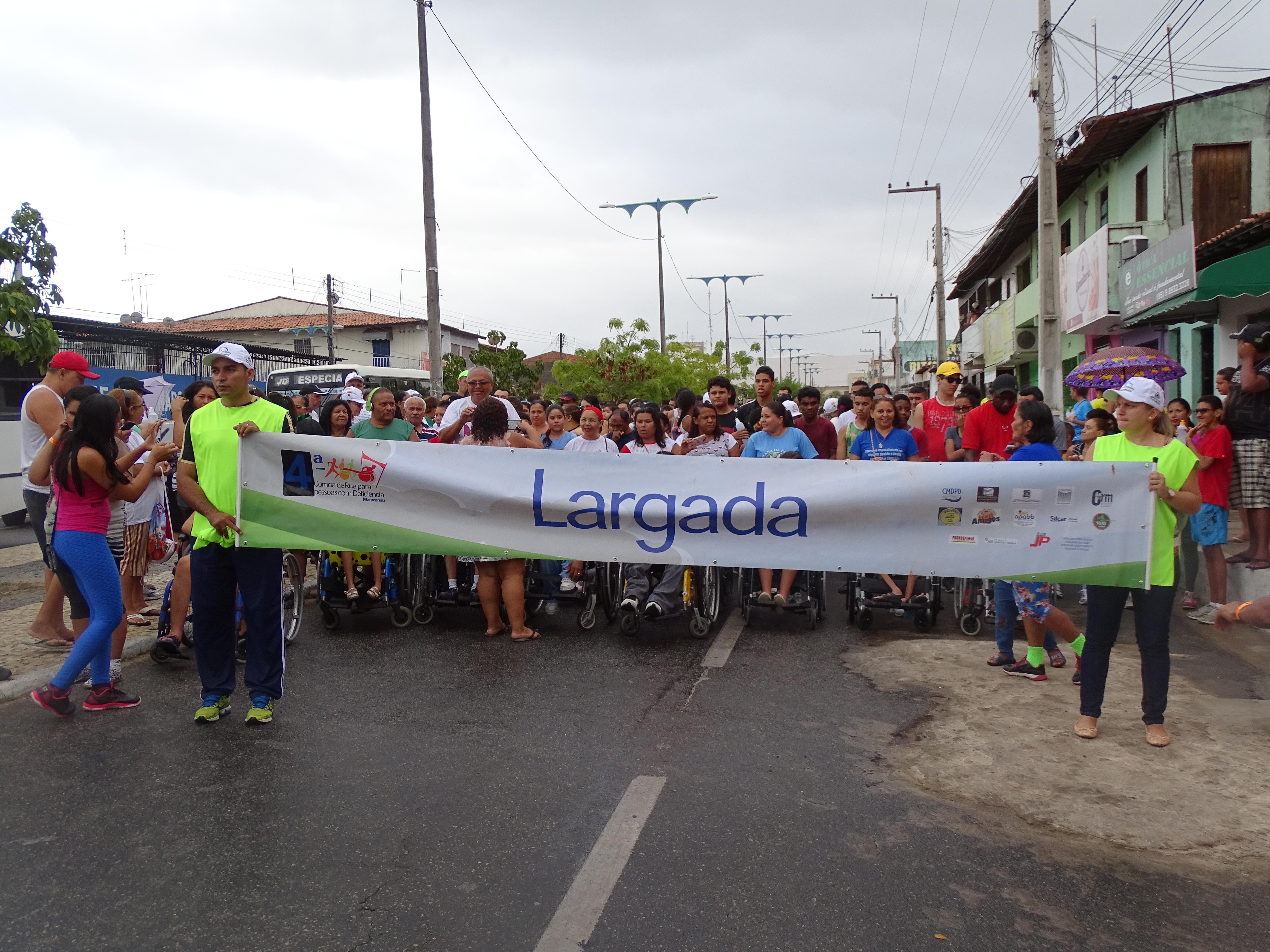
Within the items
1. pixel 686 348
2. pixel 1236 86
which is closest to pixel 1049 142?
pixel 1236 86

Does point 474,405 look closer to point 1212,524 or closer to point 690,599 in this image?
point 690,599

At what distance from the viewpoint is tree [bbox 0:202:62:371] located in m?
12.3

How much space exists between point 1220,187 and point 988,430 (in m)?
13.7

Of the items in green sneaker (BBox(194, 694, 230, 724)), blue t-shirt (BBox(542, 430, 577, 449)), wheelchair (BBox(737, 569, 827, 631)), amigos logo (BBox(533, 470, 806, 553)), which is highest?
blue t-shirt (BBox(542, 430, 577, 449))

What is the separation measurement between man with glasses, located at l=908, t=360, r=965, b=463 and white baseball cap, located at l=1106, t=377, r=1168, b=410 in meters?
4.75

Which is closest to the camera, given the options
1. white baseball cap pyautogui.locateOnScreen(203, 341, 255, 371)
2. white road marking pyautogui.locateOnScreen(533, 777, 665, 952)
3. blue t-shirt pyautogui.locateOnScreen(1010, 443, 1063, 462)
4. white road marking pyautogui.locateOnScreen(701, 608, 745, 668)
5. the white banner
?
white road marking pyautogui.locateOnScreen(533, 777, 665, 952)

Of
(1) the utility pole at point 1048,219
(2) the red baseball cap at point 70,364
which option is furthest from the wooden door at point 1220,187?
(2) the red baseball cap at point 70,364

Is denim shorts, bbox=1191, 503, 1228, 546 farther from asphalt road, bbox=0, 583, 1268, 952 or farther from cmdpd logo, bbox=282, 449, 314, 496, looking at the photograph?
cmdpd logo, bbox=282, 449, 314, 496

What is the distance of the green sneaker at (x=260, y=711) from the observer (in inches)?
213

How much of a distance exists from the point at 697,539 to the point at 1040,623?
2.16 metres

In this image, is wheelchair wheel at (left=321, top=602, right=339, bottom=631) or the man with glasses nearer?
wheelchair wheel at (left=321, top=602, right=339, bottom=631)

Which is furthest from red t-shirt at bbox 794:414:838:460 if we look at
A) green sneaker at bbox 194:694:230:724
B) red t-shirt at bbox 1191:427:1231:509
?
green sneaker at bbox 194:694:230:724

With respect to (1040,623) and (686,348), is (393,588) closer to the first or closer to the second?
(1040,623)

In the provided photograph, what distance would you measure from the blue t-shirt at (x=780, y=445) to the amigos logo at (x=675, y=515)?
1.82 m
